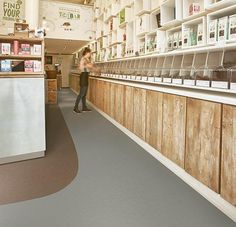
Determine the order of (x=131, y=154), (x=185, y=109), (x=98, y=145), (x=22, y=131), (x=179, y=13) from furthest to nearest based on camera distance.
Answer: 1. (x=98, y=145)
2. (x=131, y=154)
3. (x=22, y=131)
4. (x=179, y=13)
5. (x=185, y=109)

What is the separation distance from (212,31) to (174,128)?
109 centimetres

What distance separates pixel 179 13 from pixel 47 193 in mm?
2458

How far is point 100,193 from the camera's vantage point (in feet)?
8.10

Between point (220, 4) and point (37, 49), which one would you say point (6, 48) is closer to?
point (37, 49)

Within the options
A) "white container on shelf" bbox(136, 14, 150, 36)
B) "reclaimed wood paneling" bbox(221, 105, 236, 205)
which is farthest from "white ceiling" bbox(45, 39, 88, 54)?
"reclaimed wood paneling" bbox(221, 105, 236, 205)

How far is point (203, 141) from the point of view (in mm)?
2443

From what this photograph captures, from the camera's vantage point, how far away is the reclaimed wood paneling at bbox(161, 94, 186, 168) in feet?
9.25

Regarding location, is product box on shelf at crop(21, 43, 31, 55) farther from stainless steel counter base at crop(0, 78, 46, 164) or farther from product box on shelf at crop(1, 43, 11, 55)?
stainless steel counter base at crop(0, 78, 46, 164)

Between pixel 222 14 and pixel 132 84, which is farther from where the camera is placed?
pixel 132 84

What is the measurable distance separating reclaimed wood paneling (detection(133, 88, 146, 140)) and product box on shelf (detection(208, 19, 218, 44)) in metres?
1.50

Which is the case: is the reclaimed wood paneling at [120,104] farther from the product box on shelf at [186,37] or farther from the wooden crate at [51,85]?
the wooden crate at [51,85]

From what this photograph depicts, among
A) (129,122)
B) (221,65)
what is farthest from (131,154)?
(221,65)

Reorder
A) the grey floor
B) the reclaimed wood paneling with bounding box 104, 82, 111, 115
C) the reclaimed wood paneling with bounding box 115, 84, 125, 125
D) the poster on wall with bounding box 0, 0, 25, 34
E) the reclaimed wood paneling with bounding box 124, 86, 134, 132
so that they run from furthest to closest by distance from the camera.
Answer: the poster on wall with bounding box 0, 0, 25, 34 → the reclaimed wood paneling with bounding box 104, 82, 111, 115 → the reclaimed wood paneling with bounding box 115, 84, 125, 125 → the reclaimed wood paneling with bounding box 124, 86, 134, 132 → the grey floor

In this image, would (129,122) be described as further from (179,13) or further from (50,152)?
(179,13)
